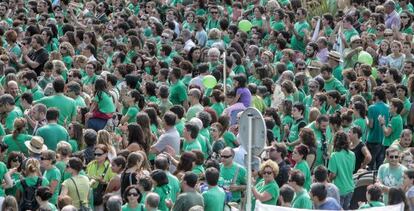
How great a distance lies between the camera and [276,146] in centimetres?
1919

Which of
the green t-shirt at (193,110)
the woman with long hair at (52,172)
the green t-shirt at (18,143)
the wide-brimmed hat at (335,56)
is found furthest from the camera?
the wide-brimmed hat at (335,56)

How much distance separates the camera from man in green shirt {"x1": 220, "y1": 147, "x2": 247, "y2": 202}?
18.7m

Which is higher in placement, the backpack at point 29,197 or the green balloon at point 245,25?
the green balloon at point 245,25

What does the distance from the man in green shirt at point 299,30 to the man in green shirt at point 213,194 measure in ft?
36.1

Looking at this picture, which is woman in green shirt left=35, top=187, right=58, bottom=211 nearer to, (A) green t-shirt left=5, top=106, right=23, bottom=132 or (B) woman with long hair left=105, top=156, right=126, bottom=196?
(B) woman with long hair left=105, top=156, right=126, bottom=196

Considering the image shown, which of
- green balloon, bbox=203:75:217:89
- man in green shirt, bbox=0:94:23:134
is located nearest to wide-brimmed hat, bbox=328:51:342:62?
green balloon, bbox=203:75:217:89

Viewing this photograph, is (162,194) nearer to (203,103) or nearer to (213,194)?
(213,194)

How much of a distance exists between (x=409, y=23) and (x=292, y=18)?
223cm

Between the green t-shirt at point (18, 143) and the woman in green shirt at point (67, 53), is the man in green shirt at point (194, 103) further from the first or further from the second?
the woman in green shirt at point (67, 53)

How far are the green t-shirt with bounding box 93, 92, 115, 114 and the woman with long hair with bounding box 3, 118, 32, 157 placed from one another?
1830 mm

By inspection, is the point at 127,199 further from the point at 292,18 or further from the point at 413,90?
the point at 292,18

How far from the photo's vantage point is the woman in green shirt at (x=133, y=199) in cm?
1711

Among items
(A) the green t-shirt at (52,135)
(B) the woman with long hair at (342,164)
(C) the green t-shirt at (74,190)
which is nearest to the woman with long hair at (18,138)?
(A) the green t-shirt at (52,135)

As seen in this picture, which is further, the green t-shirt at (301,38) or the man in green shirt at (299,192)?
the green t-shirt at (301,38)
